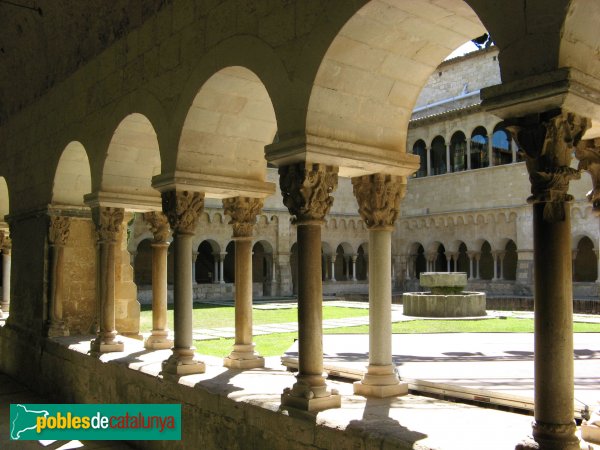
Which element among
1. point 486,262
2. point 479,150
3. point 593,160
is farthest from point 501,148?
point 593,160

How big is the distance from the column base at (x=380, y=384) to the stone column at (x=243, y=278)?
1.77 meters

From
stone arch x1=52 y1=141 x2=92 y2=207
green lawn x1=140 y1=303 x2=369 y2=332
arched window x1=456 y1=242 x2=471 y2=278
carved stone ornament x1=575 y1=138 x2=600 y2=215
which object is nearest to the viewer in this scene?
carved stone ornament x1=575 y1=138 x2=600 y2=215

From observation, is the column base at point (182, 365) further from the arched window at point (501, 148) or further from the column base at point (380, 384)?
the arched window at point (501, 148)

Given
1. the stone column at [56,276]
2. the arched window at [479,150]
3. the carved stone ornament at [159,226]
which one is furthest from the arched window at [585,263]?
the stone column at [56,276]

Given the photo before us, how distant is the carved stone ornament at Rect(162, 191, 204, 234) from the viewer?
6293mm

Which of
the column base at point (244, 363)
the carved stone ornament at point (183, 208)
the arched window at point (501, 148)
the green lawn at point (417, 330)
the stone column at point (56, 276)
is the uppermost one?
the arched window at point (501, 148)

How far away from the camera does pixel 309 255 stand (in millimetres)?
4672

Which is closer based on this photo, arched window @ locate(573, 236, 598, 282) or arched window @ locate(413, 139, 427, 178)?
arched window @ locate(573, 236, 598, 282)

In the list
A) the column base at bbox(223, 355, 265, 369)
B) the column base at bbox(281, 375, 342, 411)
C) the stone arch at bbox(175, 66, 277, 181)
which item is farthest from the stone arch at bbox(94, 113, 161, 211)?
the column base at bbox(281, 375, 342, 411)

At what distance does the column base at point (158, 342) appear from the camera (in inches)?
309

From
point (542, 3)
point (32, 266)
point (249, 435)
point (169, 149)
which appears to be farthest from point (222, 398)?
point (32, 266)

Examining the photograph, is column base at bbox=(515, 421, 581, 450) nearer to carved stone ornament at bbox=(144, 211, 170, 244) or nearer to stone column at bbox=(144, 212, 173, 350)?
stone column at bbox=(144, 212, 173, 350)

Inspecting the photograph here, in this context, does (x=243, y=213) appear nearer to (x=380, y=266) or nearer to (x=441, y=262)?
(x=380, y=266)

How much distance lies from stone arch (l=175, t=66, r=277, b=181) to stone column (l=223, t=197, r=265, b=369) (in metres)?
0.34
